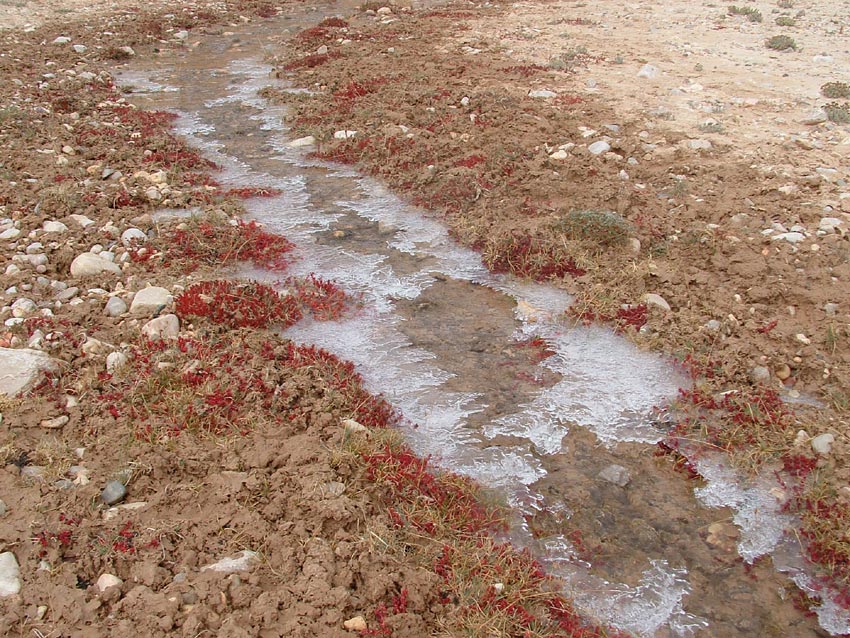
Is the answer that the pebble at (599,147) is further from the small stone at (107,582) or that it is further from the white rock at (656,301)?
the small stone at (107,582)

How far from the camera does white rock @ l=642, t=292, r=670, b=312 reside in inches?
275

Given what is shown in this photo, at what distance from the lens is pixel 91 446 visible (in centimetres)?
476

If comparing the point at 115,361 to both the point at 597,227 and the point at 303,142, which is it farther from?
the point at 303,142

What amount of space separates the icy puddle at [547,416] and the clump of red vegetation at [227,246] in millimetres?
321

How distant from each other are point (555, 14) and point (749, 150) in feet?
39.9

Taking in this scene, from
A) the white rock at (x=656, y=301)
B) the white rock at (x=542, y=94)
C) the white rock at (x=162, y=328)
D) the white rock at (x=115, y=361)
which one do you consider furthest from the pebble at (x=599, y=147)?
the white rock at (x=115, y=361)

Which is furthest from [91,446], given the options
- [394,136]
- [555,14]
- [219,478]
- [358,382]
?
[555,14]

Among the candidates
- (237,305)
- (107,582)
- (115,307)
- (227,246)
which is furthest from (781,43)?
(107,582)

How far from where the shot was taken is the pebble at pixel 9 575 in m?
3.64

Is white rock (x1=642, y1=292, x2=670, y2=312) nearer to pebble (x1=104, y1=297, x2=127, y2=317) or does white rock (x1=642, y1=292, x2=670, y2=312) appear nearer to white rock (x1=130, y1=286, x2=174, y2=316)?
white rock (x1=130, y1=286, x2=174, y2=316)

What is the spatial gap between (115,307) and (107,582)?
3239 mm

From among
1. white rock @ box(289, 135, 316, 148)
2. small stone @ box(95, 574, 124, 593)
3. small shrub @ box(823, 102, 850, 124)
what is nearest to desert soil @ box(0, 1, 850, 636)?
small stone @ box(95, 574, 124, 593)

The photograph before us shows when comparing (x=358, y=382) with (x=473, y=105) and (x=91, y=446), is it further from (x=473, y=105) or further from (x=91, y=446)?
(x=473, y=105)

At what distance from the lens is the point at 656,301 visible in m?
7.04
